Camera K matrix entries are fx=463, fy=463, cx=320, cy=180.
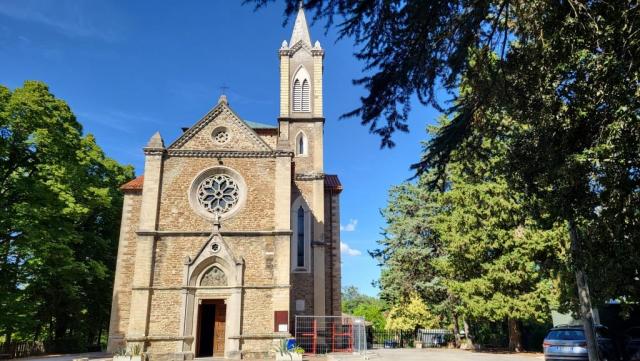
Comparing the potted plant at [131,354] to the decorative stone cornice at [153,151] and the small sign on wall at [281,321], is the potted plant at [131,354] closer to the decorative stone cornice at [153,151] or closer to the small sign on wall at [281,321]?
the small sign on wall at [281,321]

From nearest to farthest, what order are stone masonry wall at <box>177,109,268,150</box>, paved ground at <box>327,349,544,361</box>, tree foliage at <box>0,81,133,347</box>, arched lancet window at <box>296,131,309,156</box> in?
paved ground at <box>327,349,544,361</box>
tree foliage at <box>0,81,133,347</box>
stone masonry wall at <box>177,109,268,150</box>
arched lancet window at <box>296,131,309,156</box>

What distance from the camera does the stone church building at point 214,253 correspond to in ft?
66.1

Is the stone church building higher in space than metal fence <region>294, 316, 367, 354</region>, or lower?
higher

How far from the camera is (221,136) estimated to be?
923 inches

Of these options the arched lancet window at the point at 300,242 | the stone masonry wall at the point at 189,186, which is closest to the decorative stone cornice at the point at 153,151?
the stone masonry wall at the point at 189,186

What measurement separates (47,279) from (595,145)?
75.6ft

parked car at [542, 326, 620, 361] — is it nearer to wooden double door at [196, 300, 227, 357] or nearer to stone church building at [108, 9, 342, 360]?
stone church building at [108, 9, 342, 360]

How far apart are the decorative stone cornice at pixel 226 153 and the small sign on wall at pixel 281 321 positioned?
7.52 metres

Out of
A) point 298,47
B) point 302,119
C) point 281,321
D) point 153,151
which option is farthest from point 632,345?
point 298,47

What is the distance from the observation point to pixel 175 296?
811 inches

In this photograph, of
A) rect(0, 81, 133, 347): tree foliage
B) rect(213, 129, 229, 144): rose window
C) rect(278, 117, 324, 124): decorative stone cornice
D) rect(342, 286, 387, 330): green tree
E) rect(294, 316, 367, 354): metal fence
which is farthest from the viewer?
rect(342, 286, 387, 330): green tree

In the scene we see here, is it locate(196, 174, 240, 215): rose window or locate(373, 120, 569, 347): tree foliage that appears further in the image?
locate(196, 174, 240, 215): rose window

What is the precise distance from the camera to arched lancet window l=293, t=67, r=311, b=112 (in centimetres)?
3005

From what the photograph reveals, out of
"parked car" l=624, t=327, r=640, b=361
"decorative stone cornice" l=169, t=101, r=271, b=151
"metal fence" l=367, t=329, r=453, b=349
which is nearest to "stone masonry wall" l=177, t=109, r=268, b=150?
"decorative stone cornice" l=169, t=101, r=271, b=151
